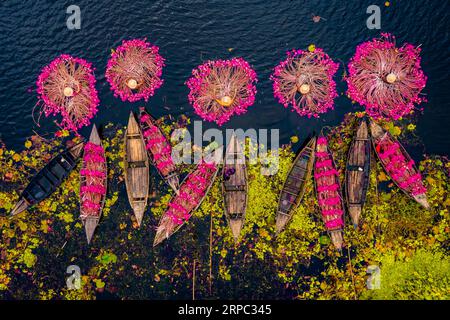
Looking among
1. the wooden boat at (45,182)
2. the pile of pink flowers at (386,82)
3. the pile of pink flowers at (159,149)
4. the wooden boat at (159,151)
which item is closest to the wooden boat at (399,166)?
the pile of pink flowers at (386,82)

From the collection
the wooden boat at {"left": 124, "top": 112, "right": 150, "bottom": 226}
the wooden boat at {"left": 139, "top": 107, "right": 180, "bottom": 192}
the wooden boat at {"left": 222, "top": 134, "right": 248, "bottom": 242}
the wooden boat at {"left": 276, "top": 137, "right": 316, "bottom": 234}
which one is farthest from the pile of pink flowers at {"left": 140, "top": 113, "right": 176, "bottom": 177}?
the wooden boat at {"left": 276, "top": 137, "right": 316, "bottom": 234}

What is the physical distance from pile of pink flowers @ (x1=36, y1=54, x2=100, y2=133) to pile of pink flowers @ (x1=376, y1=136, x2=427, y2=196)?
13.6 metres

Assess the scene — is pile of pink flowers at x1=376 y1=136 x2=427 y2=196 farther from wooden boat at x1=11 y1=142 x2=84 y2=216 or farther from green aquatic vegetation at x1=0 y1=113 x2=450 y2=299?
wooden boat at x1=11 y1=142 x2=84 y2=216

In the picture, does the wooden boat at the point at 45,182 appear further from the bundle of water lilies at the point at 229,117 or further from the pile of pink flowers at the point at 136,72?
the pile of pink flowers at the point at 136,72

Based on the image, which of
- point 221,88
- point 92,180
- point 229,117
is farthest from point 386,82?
point 92,180

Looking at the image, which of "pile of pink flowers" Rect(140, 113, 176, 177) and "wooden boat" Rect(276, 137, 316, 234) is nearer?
"wooden boat" Rect(276, 137, 316, 234)

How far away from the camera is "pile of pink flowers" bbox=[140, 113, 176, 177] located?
1664 centimetres

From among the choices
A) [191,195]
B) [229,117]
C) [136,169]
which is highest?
[229,117]

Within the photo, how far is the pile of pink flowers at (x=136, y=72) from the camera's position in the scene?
17.1 metres

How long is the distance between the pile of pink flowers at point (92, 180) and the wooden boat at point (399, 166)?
41.2ft

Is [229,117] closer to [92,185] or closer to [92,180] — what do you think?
[92,180]

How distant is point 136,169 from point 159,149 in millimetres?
1398

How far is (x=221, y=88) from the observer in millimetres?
Answer: 16891

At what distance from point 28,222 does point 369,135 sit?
16.3m
